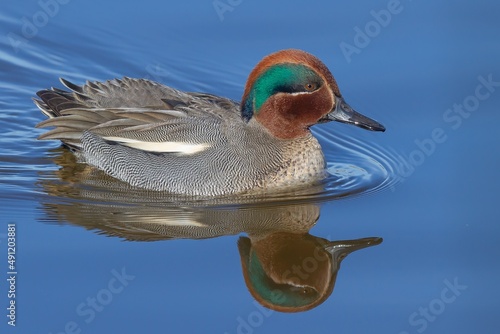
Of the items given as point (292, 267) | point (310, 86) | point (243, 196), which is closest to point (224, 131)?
point (243, 196)

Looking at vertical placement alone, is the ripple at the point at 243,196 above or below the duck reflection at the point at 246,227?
above

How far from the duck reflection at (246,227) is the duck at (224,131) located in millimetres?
243

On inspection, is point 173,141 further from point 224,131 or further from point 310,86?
point 310,86

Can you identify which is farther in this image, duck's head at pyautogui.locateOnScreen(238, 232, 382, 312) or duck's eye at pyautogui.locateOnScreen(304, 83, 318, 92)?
duck's eye at pyautogui.locateOnScreen(304, 83, 318, 92)

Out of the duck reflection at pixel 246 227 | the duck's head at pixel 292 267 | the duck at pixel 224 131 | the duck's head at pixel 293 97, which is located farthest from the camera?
the duck at pixel 224 131

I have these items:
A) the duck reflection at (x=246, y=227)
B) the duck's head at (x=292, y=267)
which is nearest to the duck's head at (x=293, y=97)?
the duck reflection at (x=246, y=227)

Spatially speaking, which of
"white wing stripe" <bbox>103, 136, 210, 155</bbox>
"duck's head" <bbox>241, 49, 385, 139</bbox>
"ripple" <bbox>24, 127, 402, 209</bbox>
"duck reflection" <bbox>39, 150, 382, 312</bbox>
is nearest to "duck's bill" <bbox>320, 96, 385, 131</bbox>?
"duck's head" <bbox>241, 49, 385, 139</bbox>

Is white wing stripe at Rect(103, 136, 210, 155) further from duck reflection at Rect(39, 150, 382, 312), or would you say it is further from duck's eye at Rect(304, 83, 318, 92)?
duck's eye at Rect(304, 83, 318, 92)

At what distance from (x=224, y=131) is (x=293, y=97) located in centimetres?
73

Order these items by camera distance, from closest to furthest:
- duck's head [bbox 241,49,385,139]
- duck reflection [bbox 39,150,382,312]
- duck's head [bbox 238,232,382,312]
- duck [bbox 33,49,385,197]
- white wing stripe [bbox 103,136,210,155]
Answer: duck's head [bbox 238,232,382,312], duck reflection [bbox 39,150,382,312], duck's head [bbox 241,49,385,139], duck [bbox 33,49,385,197], white wing stripe [bbox 103,136,210,155]

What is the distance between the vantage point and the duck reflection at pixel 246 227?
29.7 feet

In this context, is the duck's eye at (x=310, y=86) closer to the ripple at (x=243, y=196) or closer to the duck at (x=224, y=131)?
the duck at (x=224, y=131)

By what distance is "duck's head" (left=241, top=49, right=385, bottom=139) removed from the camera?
10328 millimetres

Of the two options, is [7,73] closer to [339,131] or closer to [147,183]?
[147,183]
